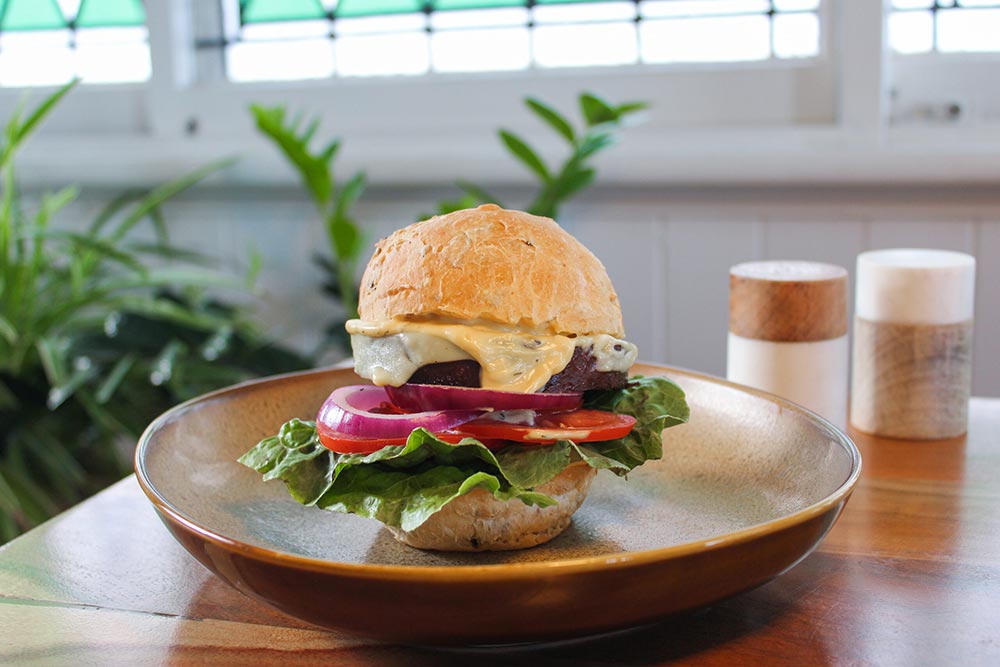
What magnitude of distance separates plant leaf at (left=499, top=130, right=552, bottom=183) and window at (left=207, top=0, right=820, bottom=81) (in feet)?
1.31

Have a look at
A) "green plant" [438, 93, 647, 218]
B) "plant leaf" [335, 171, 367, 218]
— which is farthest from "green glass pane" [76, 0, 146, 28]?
"green plant" [438, 93, 647, 218]

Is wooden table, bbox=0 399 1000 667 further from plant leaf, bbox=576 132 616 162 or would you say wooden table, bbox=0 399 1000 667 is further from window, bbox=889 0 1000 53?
window, bbox=889 0 1000 53

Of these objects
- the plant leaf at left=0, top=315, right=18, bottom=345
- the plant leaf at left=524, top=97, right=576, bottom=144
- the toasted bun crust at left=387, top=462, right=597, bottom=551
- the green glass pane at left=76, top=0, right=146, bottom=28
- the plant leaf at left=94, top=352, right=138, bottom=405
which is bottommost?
the plant leaf at left=94, top=352, right=138, bottom=405

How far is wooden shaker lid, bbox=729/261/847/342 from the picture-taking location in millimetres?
1172

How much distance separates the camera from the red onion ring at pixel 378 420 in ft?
2.72

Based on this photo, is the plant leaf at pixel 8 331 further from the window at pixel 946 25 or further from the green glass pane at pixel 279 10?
the window at pixel 946 25

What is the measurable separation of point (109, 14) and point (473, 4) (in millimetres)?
970

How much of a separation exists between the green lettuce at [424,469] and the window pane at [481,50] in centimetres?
161

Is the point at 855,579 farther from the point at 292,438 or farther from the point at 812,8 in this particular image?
the point at 812,8

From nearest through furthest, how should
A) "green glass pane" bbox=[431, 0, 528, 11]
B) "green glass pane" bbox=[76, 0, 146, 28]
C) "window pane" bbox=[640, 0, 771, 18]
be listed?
"window pane" bbox=[640, 0, 771, 18], "green glass pane" bbox=[431, 0, 528, 11], "green glass pane" bbox=[76, 0, 146, 28]

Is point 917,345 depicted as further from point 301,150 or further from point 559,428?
point 301,150

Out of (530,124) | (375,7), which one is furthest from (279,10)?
(530,124)

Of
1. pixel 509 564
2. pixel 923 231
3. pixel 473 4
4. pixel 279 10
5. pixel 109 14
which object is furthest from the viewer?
pixel 109 14

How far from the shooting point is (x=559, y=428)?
2.79 ft
